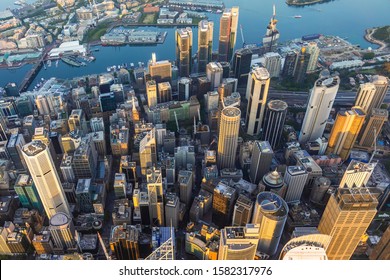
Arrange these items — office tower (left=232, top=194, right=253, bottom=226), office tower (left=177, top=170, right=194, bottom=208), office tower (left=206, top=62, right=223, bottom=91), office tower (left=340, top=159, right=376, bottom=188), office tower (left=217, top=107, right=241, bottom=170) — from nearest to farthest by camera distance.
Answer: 1. office tower (left=232, top=194, right=253, bottom=226)
2. office tower (left=340, top=159, right=376, bottom=188)
3. office tower (left=177, top=170, right=194, bottom=208)
4. office tower (left=217, top=107, right=241, bottom=170)
5. office tower (left=206, top=62, right=223, bottom=91)

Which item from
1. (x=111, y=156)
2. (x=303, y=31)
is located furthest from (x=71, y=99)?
(x=303, y=31)

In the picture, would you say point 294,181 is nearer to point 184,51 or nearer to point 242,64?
point 242,64

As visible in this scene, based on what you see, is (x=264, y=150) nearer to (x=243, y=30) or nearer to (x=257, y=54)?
(x=257, y=54)

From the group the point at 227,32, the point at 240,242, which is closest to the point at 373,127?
the point at 240,242

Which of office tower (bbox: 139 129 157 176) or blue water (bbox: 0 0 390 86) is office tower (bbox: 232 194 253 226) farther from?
blue water (bbox: 0 0 390 86)

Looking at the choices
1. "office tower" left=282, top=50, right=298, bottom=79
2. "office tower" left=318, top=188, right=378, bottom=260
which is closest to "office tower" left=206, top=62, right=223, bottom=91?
"office tower" left=282, top=50, right=298, bottom=79

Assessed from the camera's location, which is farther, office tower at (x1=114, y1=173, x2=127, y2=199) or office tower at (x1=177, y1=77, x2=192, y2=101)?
office tower at (x1=177, y1=77, x2=192, y2=101)
